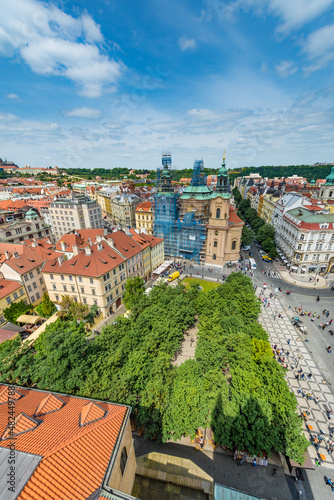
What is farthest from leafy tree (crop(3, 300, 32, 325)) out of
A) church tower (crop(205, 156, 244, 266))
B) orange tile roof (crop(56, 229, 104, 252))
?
church tower (crop(205, 156, 244, 266))

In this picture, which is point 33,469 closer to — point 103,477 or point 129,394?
point 103,477

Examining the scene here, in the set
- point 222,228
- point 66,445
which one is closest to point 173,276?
point 222,228

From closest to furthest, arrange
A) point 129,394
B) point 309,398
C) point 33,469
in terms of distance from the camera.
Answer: point 33,469 → point 129,394 → point 309,398

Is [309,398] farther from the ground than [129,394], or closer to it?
closer to it

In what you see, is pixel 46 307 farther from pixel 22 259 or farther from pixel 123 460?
pixel 123 460

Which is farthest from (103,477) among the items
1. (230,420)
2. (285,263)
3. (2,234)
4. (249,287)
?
(2,234)

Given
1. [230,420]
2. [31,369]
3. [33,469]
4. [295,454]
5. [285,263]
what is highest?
[33,469]

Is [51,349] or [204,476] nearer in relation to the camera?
[204,476]
